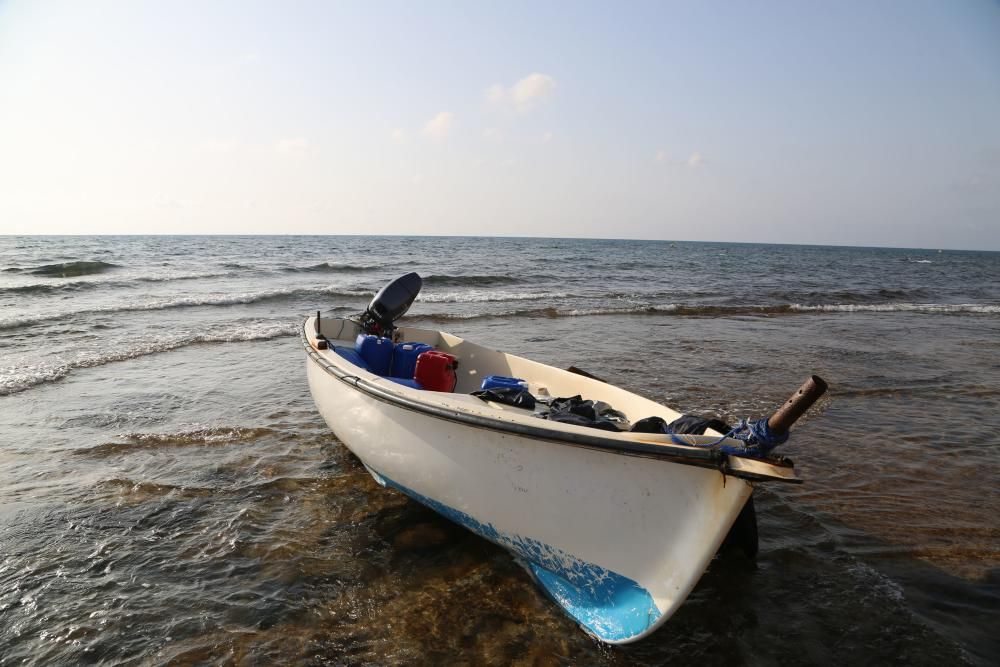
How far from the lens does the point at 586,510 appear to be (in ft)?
9.61

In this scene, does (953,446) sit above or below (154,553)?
above

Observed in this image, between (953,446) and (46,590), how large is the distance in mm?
7802

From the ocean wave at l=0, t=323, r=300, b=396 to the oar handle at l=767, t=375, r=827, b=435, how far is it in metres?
9.27

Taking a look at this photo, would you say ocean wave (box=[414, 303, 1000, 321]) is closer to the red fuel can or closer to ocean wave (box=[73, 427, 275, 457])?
ocean wave (box=[73, 427, 275, 457])

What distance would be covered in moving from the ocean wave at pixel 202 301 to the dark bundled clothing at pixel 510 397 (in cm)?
1289

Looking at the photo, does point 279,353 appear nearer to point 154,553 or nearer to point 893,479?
point 154,553

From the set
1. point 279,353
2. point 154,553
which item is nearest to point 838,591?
point 154,553

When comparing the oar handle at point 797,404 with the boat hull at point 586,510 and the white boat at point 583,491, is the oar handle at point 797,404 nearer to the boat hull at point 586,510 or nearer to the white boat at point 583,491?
the white boat at point 583,491

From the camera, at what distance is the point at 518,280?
25172 millimetres

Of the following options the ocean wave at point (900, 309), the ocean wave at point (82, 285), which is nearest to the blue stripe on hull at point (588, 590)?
the ocean wave at point (900, 309)

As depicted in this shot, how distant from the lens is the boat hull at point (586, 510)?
103 inches

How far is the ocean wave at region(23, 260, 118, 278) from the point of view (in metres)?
22.6

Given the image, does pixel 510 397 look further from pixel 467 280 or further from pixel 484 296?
pixel 467 280

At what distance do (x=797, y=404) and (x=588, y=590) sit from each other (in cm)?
155
